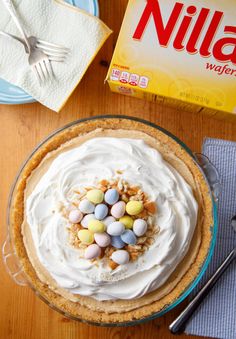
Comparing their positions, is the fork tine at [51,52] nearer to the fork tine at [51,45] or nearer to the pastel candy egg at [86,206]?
the fork tine at [51,45]

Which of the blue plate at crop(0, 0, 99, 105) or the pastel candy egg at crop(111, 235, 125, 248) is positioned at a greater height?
the blue plate at crop(0, 0, 99, 105)

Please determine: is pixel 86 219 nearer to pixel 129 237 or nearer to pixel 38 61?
pixel 129 237

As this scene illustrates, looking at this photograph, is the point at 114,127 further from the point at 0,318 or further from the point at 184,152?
the point at 0,318

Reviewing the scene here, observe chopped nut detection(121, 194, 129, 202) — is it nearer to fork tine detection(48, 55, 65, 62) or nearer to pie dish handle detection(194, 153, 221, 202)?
pie dish handle detection(194, 153, 221, 202)

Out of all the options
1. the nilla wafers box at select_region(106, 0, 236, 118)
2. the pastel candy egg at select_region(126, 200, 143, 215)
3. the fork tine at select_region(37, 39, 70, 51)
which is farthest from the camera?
the fork tine at select_region(37, 39, 70, 51)

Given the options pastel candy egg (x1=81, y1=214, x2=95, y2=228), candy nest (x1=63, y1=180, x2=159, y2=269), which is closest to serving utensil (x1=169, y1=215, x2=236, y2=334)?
candy nest (x1=63, y1=180, x2=159, y2=269)

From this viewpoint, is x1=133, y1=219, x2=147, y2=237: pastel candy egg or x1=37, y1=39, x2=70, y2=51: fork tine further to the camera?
x1=37, y1=39, x2=70, y2=51: fork tine

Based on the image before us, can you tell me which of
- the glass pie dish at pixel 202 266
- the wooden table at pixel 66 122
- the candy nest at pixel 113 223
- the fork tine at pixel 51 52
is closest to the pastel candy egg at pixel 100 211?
the candy nest at pixel 113 223
